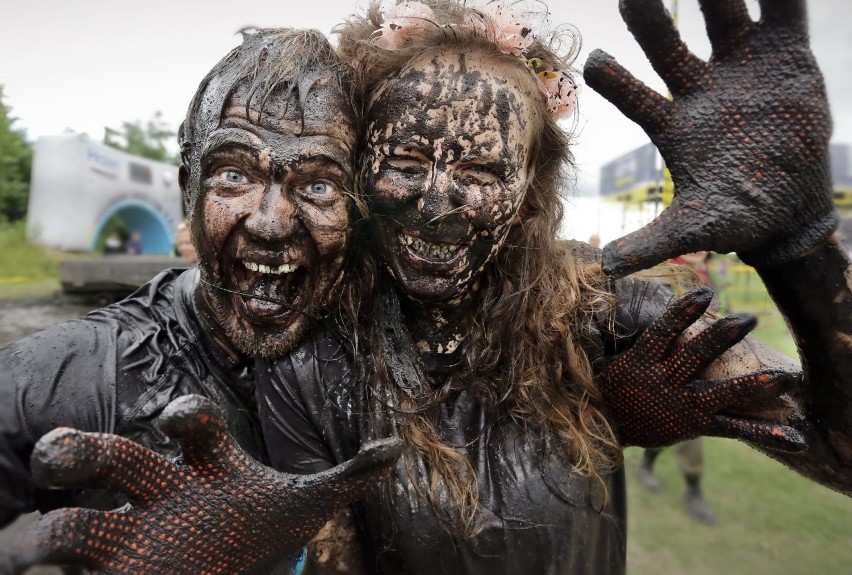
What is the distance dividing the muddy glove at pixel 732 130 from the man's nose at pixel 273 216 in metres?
Answer: 0.76

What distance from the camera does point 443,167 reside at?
1464 millimetres

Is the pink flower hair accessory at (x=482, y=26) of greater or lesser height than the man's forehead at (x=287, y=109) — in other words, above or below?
above

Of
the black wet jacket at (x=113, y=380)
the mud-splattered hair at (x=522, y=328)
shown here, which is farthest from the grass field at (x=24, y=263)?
the mud-splattered hair at (x=522, y=328)

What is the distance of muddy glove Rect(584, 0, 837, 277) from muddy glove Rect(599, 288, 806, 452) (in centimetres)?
24

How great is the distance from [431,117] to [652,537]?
355 cm

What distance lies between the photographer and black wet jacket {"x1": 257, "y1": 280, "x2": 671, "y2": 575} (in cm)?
142

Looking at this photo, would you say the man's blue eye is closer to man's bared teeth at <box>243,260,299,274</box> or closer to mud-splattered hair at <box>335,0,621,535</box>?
man's bared teeth at <box>243,260,299,274</box>

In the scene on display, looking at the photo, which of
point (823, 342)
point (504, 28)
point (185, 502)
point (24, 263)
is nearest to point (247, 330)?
point (185, 502)

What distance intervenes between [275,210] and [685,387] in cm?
113

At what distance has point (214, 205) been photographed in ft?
4.83

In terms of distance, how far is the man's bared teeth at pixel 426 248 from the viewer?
149 cm

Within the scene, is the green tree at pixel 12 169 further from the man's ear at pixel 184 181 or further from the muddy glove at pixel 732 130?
the muddy glove at pixel 732 130

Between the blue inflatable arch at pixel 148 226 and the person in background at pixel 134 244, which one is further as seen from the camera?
the person in background at pixel 134 244

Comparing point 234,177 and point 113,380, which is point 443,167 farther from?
point 113,380
